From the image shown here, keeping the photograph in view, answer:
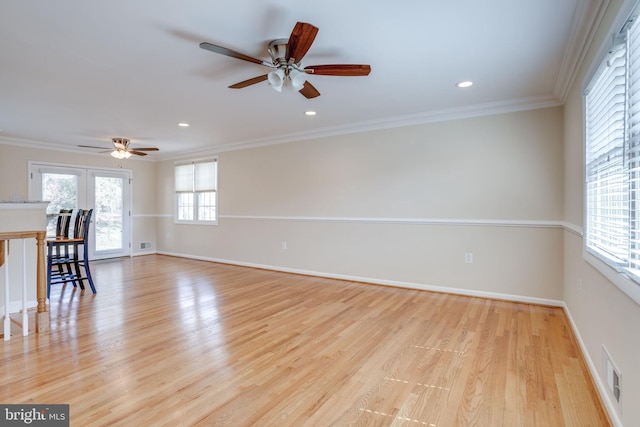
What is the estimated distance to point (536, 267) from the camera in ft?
11.9

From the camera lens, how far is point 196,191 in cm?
695

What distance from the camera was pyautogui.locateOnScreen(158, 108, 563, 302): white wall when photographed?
11.9 ft

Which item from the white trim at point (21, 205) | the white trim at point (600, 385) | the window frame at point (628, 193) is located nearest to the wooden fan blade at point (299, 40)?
the window frame at point (628, 193)

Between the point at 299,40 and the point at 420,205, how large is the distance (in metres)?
2.88

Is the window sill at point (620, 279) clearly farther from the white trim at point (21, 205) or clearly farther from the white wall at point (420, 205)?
the white trim at point (21, 205)

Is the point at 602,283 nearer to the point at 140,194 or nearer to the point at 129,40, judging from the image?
the point at 129,40

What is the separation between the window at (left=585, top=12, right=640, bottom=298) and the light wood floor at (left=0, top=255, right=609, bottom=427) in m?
0.93

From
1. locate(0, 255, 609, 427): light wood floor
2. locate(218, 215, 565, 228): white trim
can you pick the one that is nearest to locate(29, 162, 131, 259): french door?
locate(0, 255, 609, 427): light wood floor

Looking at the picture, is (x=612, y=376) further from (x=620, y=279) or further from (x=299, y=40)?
(x=299, y=40)

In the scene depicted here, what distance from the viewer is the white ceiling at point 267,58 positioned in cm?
200

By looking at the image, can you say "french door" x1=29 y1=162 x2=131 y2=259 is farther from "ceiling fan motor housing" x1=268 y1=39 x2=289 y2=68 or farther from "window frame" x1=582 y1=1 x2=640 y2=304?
"window frame" x1=582 y1=1 x2=640 y2=304

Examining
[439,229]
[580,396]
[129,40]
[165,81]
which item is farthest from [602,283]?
[165,81]

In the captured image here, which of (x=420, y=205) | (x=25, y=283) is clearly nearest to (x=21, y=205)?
(x=25, y=283)

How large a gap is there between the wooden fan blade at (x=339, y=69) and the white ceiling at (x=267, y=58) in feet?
0.65
